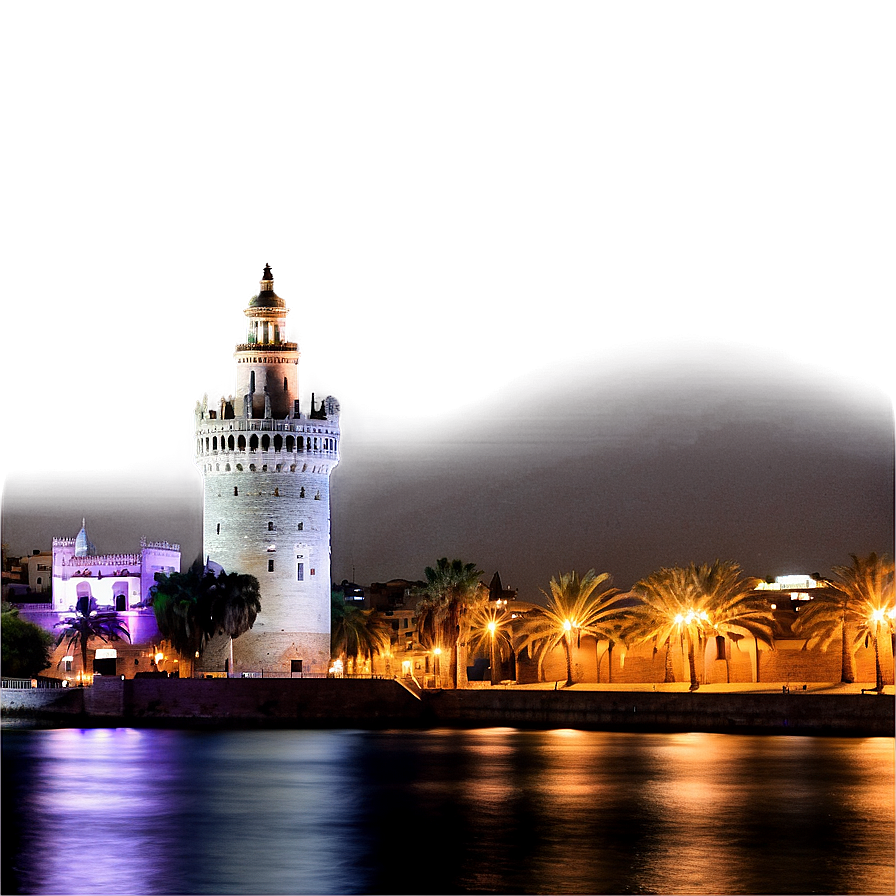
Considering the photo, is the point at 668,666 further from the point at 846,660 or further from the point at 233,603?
the point at 233,603

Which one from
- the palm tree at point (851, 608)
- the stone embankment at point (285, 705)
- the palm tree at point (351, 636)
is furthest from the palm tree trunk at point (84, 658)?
the palm tree at point (851, 608)

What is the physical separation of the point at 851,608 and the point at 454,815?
75.0 ft

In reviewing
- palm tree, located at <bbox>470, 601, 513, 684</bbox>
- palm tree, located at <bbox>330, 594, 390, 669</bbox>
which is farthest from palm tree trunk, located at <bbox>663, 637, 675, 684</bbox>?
palm tree, located at <bbox>330, 594, 390, 669</bbox>

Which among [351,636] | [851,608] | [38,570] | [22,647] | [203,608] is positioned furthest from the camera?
[38,570]

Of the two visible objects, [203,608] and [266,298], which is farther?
[266,298]

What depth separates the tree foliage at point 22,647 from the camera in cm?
7775

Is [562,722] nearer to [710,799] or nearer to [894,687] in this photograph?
[894,687]

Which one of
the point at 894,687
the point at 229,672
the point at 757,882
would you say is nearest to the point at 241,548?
the point at 229,672

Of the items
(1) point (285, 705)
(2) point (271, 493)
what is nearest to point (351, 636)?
(2) point (271, 493)

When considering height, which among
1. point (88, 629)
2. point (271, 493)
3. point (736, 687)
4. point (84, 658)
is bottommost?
point (736, 687)

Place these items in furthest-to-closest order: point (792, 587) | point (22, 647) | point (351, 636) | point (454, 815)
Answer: point (792, 587) → point (351, 636) → point (22, 647) → point (454, 815)

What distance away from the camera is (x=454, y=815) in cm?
4616

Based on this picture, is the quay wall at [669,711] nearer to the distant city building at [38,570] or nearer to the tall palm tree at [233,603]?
the tall palm tree at [233,603]

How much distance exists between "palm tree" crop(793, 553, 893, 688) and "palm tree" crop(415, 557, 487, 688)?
1393 centimetres
